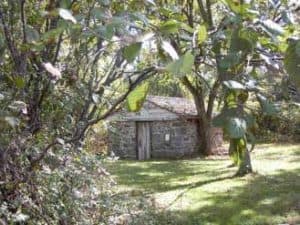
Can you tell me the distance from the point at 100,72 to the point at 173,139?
14167 mm

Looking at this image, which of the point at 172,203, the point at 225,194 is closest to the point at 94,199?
the point at 172,203

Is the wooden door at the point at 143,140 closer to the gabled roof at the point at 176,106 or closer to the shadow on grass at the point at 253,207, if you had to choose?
the gabled roof at the point at 176,106

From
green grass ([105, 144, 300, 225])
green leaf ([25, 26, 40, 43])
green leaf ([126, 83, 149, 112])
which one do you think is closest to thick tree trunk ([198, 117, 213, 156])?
green grass ([105, 144, 300, 225])

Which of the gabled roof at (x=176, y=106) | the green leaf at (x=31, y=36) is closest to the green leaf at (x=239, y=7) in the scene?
the green leaf at (x=31, y=36)

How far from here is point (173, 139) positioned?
17641 mm

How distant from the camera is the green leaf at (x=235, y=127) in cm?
84

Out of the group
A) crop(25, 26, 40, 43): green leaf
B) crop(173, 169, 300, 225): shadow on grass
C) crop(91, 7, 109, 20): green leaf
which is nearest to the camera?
crop(91, 7, 109, 20): green leaf

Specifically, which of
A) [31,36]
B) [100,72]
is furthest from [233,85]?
[100,72]

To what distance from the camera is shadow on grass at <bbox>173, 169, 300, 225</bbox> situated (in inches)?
289

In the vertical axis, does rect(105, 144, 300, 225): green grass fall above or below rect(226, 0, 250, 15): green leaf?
below

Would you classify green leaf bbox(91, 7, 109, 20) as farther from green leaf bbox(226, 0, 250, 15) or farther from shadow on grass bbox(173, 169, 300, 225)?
shadow on grass bbox(173, 169, 300, 225)

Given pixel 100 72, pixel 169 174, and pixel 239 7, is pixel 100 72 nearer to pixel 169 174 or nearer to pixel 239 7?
pixel 239 7

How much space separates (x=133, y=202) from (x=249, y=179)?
6590mm

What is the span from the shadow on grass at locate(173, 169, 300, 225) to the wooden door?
720 centimetres
